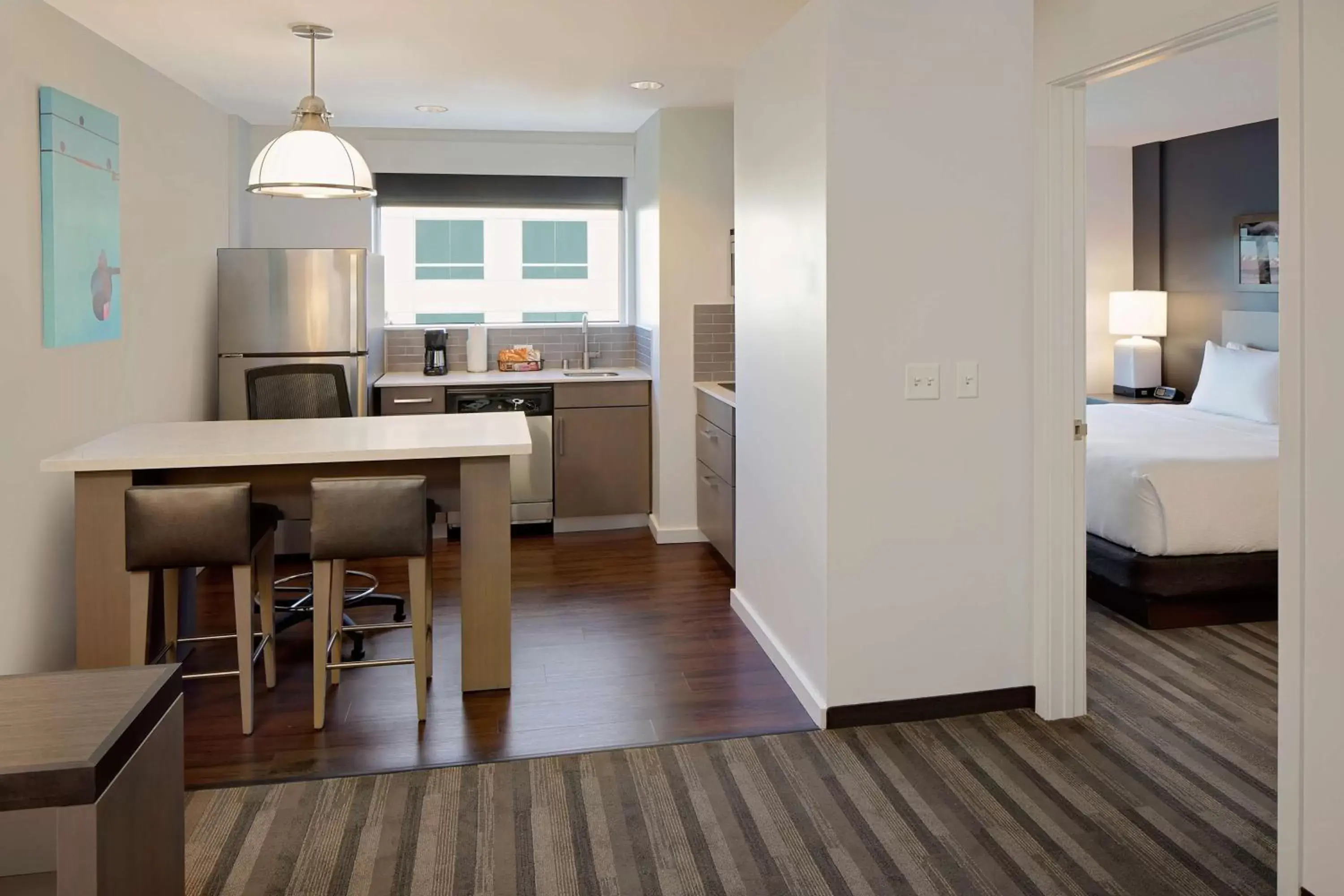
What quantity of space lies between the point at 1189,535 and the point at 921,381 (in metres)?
1.62

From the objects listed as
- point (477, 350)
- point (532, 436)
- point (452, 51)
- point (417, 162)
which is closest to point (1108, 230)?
point (532, 436)

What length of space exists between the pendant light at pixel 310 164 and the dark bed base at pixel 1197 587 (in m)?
3.29

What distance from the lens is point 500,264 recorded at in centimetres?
663

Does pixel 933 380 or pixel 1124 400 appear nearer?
pixel 933 380

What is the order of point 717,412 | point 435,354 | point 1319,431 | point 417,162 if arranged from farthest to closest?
point 435,354, point 417,162, point 717,412, point 1319,431

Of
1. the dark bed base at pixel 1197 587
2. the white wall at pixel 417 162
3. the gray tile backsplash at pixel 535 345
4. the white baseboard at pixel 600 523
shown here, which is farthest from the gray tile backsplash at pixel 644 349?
the dark bed base at pixel 1197 587

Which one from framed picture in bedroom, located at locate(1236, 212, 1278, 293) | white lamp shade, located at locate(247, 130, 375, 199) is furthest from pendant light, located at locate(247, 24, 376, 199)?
framed picture in bedroom, located at locate(1236, 212, 1278, 293)

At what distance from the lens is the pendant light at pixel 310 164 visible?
3520mm

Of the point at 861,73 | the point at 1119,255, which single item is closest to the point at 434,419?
the point at 861,73

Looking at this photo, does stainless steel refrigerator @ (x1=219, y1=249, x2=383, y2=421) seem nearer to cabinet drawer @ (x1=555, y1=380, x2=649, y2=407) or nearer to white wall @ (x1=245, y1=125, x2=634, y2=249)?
white wall @ (x1=245, y1=125, x2=634, y2=249)

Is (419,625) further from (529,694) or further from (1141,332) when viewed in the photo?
(1141,332)

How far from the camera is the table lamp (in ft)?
Answer: 22.8

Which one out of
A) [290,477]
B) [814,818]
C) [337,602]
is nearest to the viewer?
[814,818]

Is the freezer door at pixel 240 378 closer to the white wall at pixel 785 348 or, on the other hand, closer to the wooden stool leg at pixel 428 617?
the wooden stool leg at pixel 428 617
